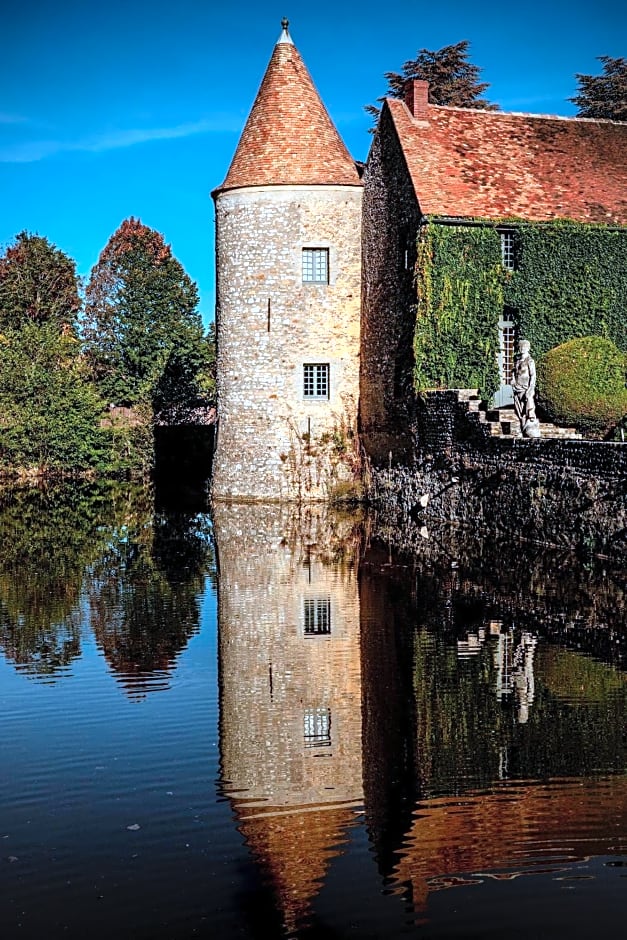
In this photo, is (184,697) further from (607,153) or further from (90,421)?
(90,421)

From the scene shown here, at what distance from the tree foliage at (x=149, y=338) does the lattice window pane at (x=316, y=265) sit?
13.1 meters

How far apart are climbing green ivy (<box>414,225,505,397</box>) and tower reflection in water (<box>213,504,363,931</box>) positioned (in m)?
8.12

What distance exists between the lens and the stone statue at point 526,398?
20250 millimetres

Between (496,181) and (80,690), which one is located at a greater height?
(496,181)

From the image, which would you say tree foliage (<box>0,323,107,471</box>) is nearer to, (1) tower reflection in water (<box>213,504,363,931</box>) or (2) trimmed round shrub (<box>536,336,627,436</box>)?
(2) trimmed round shrub (<box>536,336,627,436</box>)

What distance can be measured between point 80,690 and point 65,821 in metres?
2.94

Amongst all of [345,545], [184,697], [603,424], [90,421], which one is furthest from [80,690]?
[90,421]

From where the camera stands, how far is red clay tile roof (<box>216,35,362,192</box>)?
26172 mm

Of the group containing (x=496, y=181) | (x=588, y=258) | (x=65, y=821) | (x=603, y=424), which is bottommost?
(x=65, y=821)

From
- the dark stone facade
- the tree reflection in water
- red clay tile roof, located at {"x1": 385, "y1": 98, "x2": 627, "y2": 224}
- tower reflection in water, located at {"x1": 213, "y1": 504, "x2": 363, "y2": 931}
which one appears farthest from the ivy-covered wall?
tower reflection in water, located at {"x1": 213, "y1": 504, "x2": 363, "y2": 931}

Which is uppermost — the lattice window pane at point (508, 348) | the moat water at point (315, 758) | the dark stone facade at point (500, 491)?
the lattice window pane at point (508, 348)

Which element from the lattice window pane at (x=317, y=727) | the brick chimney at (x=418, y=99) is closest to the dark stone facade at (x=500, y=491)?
the brick chimney at (x=418, y=99)

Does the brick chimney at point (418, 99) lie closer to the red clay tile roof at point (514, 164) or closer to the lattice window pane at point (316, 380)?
the red clay tile roof at point (514, 164)

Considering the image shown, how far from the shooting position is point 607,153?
1065 inches
